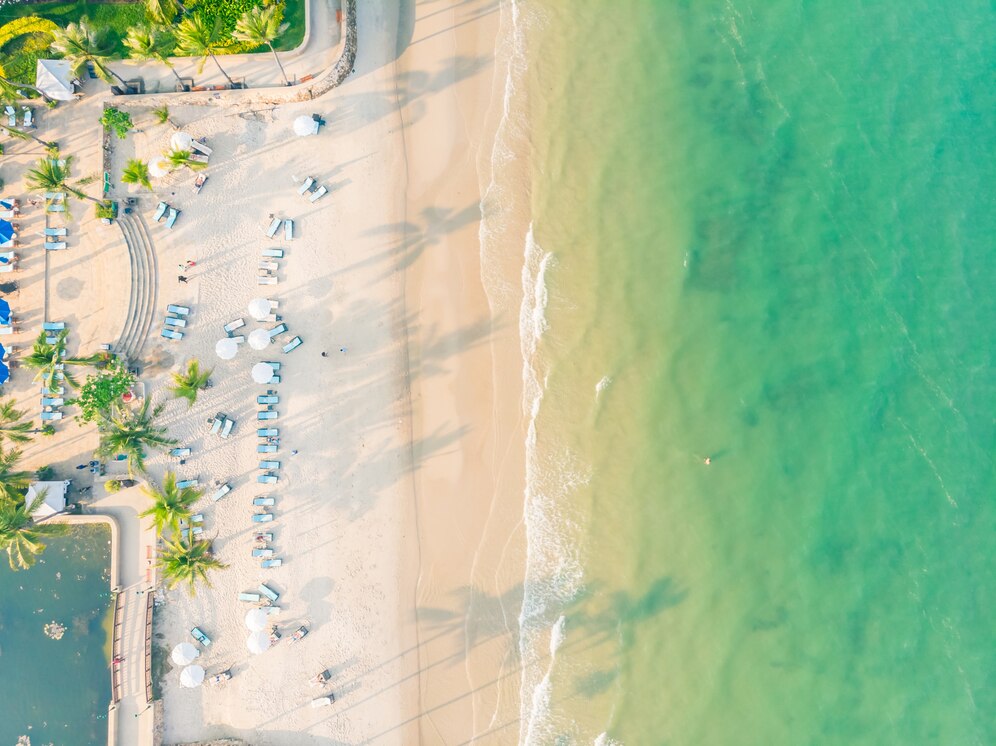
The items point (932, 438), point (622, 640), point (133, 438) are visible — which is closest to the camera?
point (133, 438)

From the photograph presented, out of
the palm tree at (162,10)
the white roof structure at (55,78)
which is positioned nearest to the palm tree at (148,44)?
the palm tree at (162,10)

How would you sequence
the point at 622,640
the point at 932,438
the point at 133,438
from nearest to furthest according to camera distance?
the point at 133,438, the point at 622,640, the point at 932,438

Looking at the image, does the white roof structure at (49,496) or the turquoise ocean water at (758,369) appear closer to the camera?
the white roof structure at (49,496)

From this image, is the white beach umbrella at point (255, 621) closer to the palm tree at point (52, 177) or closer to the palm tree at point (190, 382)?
the palm tree at point (190, 382)

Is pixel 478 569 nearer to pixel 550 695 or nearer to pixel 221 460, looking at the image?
pixel 550 695

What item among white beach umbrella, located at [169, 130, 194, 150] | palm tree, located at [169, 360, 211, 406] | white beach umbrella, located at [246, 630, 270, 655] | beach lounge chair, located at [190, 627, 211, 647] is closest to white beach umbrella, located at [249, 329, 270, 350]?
palm tree, located at [169, 360, 211, 406]

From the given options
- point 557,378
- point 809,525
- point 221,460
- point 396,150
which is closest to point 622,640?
point 809,525

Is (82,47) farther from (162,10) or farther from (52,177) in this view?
(52,177)
